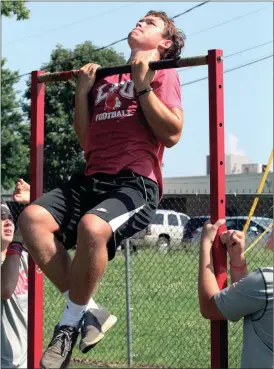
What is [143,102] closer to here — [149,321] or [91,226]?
[91,226]

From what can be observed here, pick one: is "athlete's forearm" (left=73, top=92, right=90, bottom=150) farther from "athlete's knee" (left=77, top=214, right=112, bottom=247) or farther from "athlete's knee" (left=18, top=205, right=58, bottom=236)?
"athlete's knee" (left=77, top=214, right=112, bottom=247)

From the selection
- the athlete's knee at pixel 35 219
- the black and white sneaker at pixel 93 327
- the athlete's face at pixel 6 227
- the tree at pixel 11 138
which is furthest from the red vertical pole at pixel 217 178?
the tree at pixel 11 138

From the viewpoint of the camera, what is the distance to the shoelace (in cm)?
305

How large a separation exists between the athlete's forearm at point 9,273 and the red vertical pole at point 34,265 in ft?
0.43

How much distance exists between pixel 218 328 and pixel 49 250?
2.99 feet

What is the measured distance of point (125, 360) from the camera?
686 centimetres

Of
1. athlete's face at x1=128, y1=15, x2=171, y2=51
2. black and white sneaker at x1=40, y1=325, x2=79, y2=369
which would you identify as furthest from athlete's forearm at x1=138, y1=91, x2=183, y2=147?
black and white sneaker at x1=40, y1=325, x2=79, y2=369

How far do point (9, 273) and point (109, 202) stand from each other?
116 cm

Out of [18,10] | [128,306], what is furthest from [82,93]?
[18,10]

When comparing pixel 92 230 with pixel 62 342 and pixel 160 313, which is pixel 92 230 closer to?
pixel 62 342

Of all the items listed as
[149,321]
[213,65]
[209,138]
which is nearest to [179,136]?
Result: [209,138]

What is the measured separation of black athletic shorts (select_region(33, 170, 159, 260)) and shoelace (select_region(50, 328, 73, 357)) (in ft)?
1.35

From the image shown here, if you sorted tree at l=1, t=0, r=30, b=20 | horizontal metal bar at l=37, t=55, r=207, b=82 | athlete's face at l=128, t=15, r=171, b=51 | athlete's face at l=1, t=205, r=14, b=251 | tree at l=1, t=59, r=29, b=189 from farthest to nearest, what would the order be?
tree at l=1, t=59, r=29, b=189
tree at l=1, t=0, r=30, b=20
athlete's face at l=1, t=205, r=14, b=251
athlete's face at l=128, t=15, r=171, b=51
horizontal metal bar at l=37, t=55, r=207, b=82

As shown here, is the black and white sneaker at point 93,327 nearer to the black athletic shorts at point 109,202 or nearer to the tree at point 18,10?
the black athletic shorts at point 109,202
